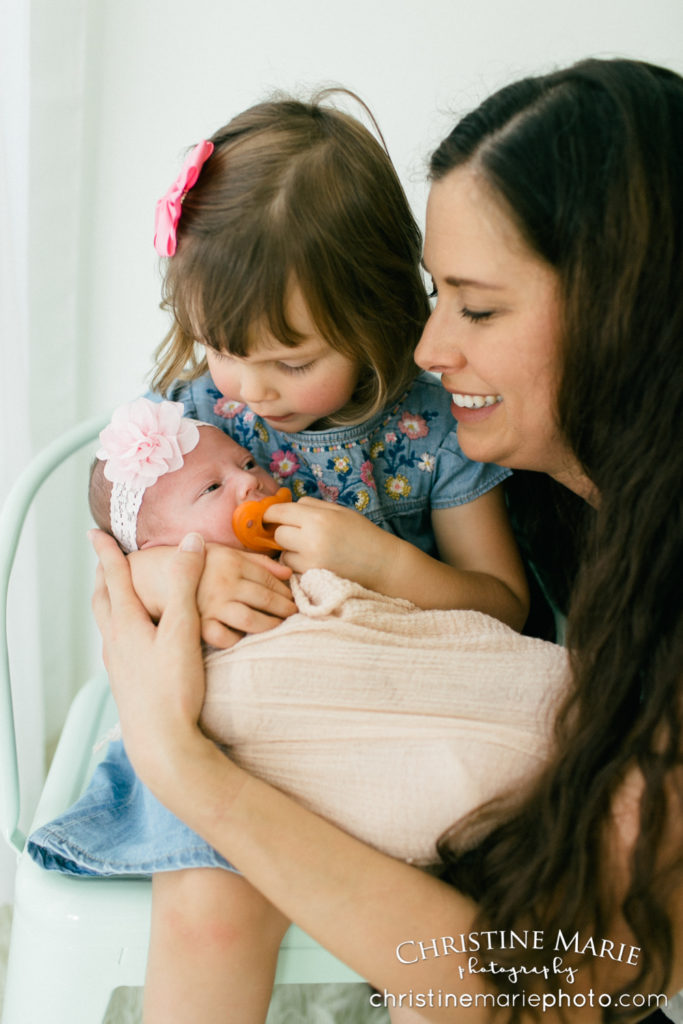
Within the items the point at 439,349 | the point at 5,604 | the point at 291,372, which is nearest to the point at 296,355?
the point at 291,372

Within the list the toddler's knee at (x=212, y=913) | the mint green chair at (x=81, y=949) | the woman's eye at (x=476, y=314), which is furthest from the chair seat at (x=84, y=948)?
the woman's eye at (x=476, y=314)

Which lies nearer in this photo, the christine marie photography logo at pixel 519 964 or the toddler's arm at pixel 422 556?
the christine marie photography logo at pixel 519 964

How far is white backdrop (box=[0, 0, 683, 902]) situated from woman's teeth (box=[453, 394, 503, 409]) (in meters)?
0.65

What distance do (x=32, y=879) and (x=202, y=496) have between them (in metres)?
0.49

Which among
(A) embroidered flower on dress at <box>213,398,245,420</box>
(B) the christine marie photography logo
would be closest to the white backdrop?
(A) embroidered flower on dress at <box>213,398,245,420</box>

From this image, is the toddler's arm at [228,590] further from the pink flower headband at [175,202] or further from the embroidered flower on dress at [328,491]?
the pink flower headband at [175,202]

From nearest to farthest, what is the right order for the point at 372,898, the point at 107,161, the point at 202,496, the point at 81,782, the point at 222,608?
the point at 372,898 → the point at 222,608 → the point at 202,496 → the point at 81,782 → the point at 107,161

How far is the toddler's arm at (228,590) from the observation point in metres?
0.95

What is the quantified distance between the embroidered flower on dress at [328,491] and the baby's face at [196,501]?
0.16 metres

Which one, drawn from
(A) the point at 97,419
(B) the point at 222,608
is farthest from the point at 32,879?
(A) the point at 97,419

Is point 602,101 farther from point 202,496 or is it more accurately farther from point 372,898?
point 372,898

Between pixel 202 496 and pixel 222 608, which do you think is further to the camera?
pixel 202 496

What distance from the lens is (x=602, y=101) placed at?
85 centimetres

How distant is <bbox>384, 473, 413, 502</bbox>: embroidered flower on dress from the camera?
4.12 feet
